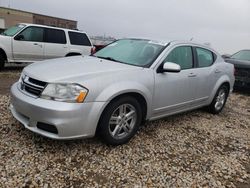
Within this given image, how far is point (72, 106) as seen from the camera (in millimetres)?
2859

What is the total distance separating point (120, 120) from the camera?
3.40 metres

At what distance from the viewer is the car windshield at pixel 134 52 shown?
3841 millimetres

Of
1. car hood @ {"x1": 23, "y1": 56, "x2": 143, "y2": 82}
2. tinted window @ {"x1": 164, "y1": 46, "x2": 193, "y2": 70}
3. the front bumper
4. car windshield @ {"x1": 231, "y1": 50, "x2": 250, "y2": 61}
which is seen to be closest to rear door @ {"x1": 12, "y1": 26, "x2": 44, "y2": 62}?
car hood @ {"x1": 23, "y1": 56, "x2": 143, "y2": 82}

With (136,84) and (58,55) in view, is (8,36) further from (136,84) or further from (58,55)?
(136,84)

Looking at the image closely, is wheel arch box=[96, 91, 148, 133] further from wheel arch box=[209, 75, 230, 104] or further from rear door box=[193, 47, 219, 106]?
wheel arch box=[209, 75, 230, 104]

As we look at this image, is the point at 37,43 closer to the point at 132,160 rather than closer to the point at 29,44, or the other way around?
the point at 29,44

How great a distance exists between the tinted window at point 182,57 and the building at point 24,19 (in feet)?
133

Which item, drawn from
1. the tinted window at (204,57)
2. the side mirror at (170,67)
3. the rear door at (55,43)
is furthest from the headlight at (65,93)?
the rear door at (55,43)

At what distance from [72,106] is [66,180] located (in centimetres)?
83

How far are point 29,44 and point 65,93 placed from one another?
6.32 metres

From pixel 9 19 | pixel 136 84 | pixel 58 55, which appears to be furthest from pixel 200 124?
pixel 9 19

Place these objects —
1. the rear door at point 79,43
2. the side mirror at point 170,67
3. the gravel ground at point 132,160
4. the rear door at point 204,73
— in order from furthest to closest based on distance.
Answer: the rear door at point 79,43, the rear door at point 204,73, the side mirror at point 170,67, the gravel ground at point 132,160

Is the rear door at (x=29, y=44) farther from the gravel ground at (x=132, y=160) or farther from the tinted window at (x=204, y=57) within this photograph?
the tinted window at (x=204, y=57)

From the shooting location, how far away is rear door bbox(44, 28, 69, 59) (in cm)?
884
